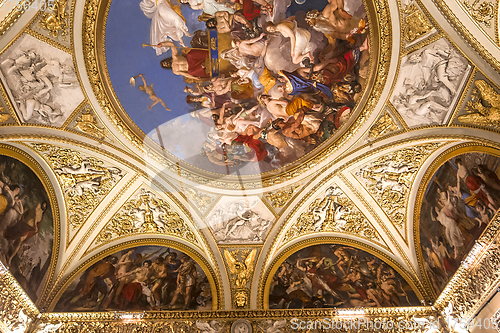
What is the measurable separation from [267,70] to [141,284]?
784 centimetres

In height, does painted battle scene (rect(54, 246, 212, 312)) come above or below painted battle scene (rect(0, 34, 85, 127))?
below

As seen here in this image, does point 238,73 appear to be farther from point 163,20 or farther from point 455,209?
point 455,209

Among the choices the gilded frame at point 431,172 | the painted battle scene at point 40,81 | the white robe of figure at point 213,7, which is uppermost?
the white robe of figure at point 213,7

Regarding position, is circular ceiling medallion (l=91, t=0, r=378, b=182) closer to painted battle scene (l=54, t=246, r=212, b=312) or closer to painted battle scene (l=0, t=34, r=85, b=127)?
painted battle scene (l=0, t=34, r=85, b=127)

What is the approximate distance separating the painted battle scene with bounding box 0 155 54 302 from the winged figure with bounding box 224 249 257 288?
5.66m

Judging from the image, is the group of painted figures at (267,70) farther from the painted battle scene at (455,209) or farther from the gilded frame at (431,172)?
the painted battle scene at (455,209)

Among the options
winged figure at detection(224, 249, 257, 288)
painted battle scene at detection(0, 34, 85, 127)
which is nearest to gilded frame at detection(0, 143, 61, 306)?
painted battle scene at detection(0, 34, 85, 127)

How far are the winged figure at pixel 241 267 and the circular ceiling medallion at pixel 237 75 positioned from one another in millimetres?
2985

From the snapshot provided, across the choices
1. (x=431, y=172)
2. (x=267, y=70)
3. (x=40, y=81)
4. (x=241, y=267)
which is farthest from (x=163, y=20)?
(x=431, y=172)

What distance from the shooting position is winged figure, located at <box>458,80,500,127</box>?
330 inches

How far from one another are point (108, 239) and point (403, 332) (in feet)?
32.0

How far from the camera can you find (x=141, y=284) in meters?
11.9

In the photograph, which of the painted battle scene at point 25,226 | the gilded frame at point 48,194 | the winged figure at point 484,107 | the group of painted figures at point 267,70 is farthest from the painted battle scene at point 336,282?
the painted battle scene at point 25,226

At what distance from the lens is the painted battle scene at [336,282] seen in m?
11.6
